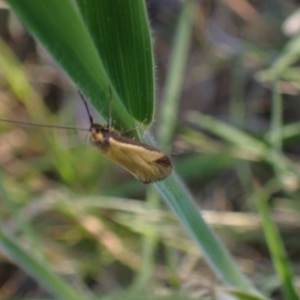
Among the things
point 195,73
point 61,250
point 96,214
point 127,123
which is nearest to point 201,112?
point 195,73

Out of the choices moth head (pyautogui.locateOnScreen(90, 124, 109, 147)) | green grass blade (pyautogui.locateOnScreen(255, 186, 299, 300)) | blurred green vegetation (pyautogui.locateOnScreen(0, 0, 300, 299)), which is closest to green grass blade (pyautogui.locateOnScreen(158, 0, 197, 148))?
blurred green vegetation (pyautogui.locateOnScreen(0, 0, 300, 299))

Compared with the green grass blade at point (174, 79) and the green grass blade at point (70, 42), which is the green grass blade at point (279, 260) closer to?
the green grass blade at point (70, 42)

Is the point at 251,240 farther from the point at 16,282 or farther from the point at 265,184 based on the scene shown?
the point at 16,282

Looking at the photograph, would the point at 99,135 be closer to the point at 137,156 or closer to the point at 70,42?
the point at 137,156

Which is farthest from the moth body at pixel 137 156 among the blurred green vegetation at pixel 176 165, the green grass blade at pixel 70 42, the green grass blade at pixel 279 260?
the blurred green vegetation at pixel 176 165

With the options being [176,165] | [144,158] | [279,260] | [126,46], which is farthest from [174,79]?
[126,46]
